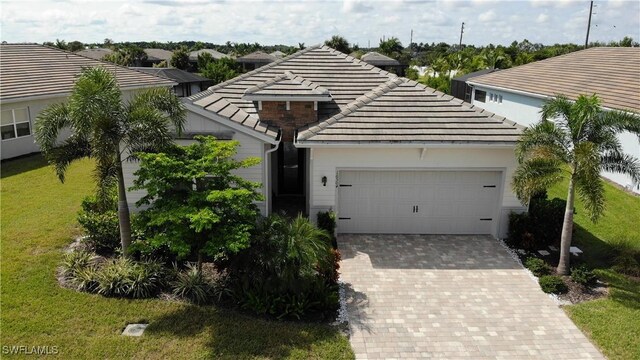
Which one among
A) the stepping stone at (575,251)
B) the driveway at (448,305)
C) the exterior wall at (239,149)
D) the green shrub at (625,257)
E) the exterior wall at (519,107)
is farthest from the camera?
the exterior wall at (519,107)

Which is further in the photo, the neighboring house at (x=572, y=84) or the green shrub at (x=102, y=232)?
Answer: the neighboring house at (x=572, y=84)

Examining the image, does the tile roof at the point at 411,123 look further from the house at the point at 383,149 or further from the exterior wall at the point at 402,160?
the exterior wall at the point at 402,160

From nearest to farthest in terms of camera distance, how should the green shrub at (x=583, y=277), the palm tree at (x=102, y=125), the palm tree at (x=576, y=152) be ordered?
the palm tree at (x=102, y=125)
the palm tree at (x=576, y=152)
the green shrub at (x=583, y=277)

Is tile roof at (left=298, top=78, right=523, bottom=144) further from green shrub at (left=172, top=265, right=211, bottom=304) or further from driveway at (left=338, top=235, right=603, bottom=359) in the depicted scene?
green shrub at (left=172, top=265, right=211, bottom=304)

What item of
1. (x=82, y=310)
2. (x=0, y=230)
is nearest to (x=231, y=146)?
(x=82, y=310)

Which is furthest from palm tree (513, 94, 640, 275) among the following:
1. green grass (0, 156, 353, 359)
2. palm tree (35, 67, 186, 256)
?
palm tree (35, 67, 186, 256)

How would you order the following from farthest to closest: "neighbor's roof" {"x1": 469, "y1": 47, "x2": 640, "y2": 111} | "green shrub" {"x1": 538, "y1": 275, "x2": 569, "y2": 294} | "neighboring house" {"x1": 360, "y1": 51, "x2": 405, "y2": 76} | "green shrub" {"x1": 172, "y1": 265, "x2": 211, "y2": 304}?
1. "neighboring house" {"x1": 360, "y1": 51, "x2": 405, "y2": 76}
2. "neighbor's roof" {"x1": 469, "y1": 47, "x2": 640, "y2": 111}
3. "green shrub" {"x1": 538, "y1": 275, "x2": 569, "y2": 294}
4. "green shrub" {"x1": 172, "y1": 265, "x2": 211, "y2": 304}

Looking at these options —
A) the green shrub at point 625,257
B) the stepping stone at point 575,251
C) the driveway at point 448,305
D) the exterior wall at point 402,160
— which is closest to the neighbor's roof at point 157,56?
the exterior wall at point 402,160
